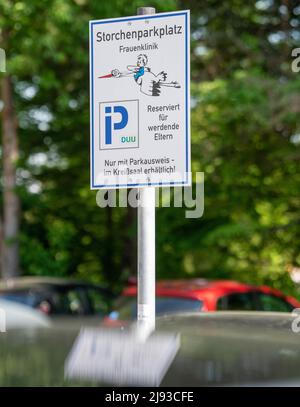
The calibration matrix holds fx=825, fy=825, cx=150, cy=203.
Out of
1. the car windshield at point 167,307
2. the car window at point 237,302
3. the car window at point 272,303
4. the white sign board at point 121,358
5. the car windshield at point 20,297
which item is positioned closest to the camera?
the white sign board at point 121,358

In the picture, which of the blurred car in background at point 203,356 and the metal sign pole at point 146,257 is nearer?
the blurred car in background at point 203,356

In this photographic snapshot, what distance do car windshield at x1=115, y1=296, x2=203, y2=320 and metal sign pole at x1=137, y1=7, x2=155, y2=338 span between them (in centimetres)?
572

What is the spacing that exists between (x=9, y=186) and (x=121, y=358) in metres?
15.9

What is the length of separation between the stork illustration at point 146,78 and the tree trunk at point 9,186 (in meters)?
14.1

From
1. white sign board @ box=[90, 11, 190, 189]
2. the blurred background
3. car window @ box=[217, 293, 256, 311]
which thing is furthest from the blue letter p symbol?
the blurred background

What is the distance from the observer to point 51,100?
19516 millimetres

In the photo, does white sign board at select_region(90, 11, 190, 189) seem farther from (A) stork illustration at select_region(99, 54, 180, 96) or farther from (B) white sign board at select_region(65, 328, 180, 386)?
(B) white sign board at select_region(65, 328, 180, 386)

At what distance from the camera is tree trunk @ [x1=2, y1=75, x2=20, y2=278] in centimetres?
1784

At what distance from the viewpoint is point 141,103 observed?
3.87m

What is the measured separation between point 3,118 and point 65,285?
20.3 feet

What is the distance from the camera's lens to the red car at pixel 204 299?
32.1 ft

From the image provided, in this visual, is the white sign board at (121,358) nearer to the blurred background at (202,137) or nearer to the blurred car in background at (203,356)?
the blurred car in background at (203,356)

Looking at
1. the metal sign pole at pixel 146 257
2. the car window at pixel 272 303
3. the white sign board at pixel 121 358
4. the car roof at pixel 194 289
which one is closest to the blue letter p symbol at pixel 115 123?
the metal sign pole at pixel 146 257

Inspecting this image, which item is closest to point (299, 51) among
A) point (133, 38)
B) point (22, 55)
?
point (22, 55)
